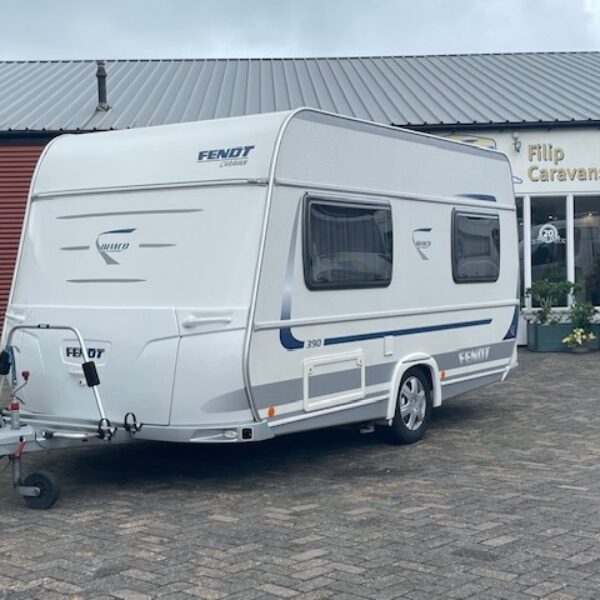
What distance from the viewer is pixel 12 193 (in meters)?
15.8

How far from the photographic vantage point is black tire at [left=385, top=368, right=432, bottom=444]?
902 centimetres

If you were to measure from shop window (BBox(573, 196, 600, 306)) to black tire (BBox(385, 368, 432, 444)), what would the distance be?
321 inches

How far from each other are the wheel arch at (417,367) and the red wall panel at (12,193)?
8.67 metres

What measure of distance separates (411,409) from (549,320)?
761 cm

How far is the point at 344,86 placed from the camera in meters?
19.8

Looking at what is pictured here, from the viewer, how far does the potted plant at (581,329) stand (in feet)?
51.9

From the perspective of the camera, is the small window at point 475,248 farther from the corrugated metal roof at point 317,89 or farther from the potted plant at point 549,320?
the corrugated metal roof at point 317,89

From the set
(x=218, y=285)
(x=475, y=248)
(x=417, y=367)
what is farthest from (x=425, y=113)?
(x=218, y=285)

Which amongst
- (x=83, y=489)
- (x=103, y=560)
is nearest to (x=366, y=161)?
(x=83, y=489)

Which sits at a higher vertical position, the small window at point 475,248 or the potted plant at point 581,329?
the small window at point 475,248

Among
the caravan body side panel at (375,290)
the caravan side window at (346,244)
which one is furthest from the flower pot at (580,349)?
the caravan side window at (346,244)

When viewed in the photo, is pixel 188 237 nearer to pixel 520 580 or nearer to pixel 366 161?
pixel 366 161

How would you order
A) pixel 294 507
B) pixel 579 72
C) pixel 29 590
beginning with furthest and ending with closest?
pixel 579 72
pixel 294 507
pixel 29 590

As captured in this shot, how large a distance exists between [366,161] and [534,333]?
858 centimetres
